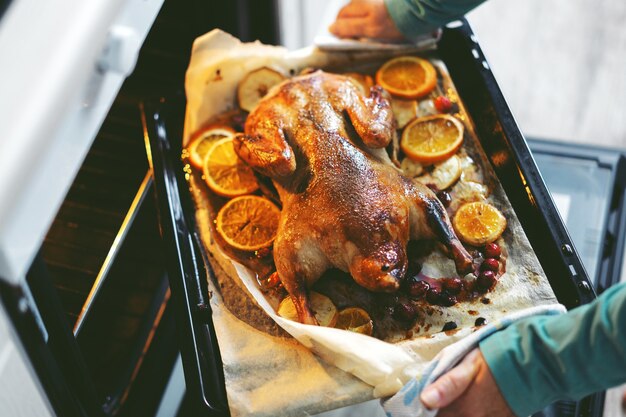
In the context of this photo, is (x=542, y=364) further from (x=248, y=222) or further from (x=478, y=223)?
(x=248, y=222)

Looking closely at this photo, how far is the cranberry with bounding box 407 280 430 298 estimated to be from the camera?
1.63 meters

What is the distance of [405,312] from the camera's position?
5.25 ft

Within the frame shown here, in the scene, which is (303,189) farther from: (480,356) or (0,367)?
(0,367)

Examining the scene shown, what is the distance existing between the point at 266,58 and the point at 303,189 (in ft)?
1.76

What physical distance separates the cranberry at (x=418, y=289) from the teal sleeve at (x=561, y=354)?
28 centimetres

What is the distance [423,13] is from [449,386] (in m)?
1.03

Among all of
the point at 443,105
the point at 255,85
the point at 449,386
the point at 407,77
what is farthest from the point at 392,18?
the point at 449,386

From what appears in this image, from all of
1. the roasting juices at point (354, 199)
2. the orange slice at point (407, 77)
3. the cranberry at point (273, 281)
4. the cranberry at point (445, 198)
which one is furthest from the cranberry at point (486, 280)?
the orange slice at point (407, 77)

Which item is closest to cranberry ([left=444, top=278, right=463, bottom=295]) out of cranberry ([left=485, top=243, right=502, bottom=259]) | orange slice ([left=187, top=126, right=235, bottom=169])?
cranberry ([left=485, top=243, right=502, bottom=259])

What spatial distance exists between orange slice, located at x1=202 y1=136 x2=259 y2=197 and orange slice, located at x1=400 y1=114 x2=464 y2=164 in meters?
0.44

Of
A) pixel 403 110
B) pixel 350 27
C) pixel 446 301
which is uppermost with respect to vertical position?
pixel 350 27

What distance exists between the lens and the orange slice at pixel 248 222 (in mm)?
1760

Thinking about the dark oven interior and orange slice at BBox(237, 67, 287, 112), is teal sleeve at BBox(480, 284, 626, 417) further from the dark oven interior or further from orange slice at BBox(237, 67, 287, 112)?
orange slice at BBox(237, 67, 287, 112)

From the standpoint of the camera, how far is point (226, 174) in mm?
1887
